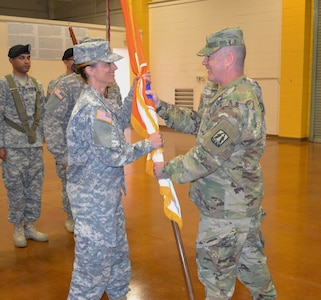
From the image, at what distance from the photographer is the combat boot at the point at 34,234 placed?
3920 mm

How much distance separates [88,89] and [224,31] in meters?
0.79

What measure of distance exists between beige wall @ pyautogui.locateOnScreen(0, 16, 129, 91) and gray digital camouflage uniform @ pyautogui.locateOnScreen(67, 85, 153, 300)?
8.86 metres

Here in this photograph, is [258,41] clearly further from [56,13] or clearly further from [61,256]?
[56,13]

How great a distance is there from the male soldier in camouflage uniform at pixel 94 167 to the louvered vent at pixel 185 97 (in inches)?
376

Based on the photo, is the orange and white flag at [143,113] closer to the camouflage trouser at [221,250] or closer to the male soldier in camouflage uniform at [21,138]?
the camouflage trouser at [221,250]

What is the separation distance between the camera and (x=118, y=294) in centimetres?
265

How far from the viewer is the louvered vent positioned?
11.9 metres

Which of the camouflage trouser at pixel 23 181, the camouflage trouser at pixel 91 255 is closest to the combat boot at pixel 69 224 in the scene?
the camouflage trouser at pixel 23 181

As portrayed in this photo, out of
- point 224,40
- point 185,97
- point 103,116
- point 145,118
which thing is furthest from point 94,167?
point 185,97

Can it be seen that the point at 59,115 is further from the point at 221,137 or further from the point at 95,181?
the point at 221,137

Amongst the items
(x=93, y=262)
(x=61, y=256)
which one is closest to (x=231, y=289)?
(x=93, y=262)

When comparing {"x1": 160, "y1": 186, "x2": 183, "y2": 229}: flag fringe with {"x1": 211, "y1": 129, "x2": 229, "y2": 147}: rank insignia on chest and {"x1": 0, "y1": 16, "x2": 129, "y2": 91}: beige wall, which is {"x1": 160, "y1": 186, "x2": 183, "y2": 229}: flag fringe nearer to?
{"x1": 211, "y1": 129, "x2": 229, "y2": 147}: rank insignia on chest

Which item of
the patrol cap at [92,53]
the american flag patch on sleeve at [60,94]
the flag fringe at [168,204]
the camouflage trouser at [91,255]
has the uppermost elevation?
the patrol cap at [92,53]

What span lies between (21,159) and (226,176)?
2209 mm
